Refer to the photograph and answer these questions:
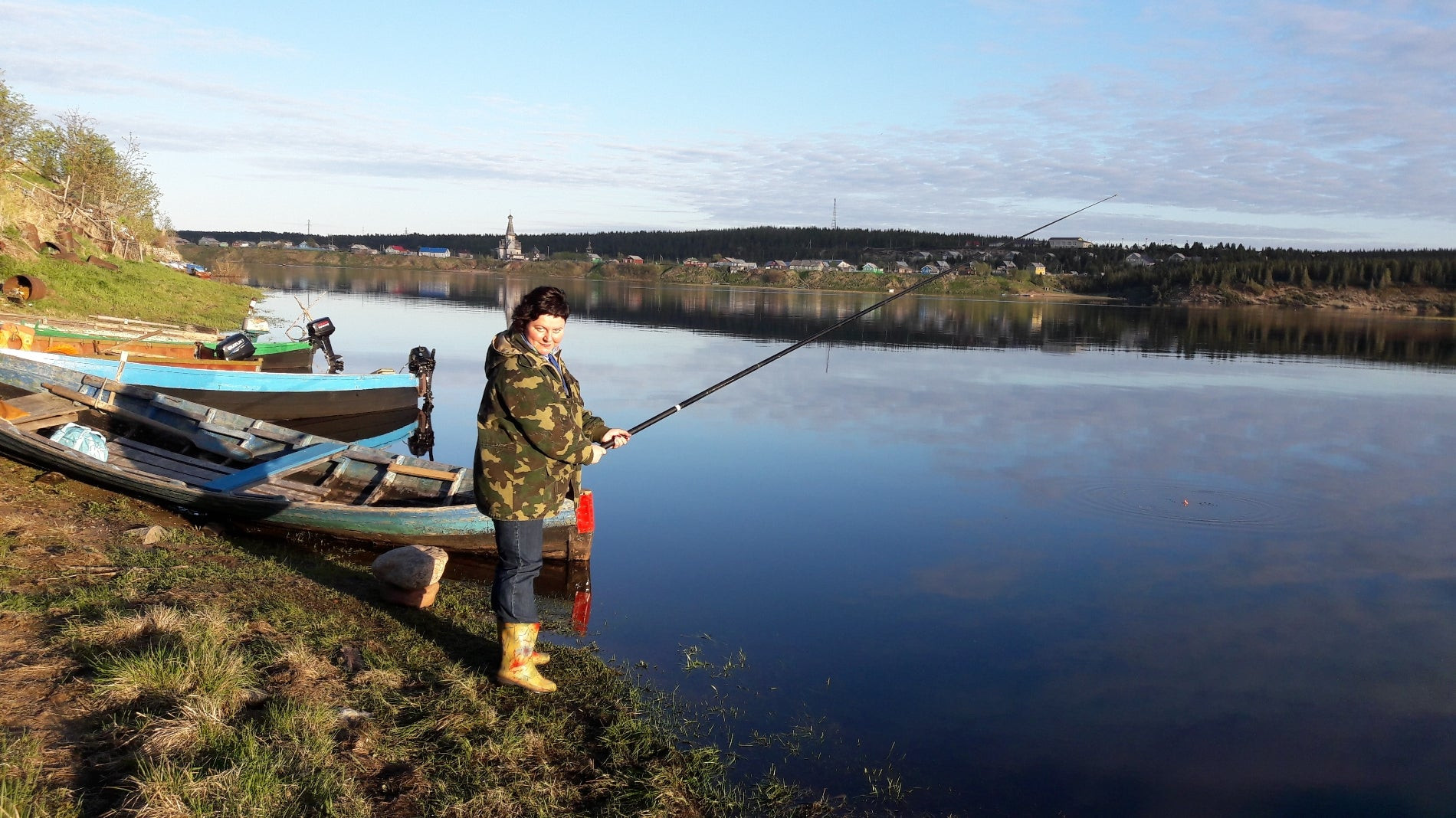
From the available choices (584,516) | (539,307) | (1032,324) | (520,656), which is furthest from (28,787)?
(1032,324)

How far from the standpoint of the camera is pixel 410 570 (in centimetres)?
732

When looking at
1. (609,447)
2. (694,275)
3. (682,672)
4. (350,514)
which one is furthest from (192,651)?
(694,275)

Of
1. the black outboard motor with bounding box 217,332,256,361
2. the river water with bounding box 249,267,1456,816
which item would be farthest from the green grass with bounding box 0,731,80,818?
the black outboard motor with bounding box 217,332,256,361

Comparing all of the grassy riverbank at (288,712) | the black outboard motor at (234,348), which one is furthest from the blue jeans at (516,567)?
the black outboard motor at (234,348)

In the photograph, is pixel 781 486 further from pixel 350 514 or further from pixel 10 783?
pixel 10 783

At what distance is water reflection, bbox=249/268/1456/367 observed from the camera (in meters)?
40.2

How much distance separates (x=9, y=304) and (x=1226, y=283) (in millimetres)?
102548

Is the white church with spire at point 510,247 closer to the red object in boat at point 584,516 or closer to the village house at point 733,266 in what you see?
the village house at point 733,266

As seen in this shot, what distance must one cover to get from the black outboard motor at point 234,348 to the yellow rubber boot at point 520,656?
48.2 ft

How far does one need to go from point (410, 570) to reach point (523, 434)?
2555mm

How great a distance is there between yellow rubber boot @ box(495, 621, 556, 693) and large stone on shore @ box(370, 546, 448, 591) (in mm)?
1672

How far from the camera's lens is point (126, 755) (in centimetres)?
411

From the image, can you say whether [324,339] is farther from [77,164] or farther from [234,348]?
[77,164]

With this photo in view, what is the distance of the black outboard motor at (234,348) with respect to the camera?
1814cm
